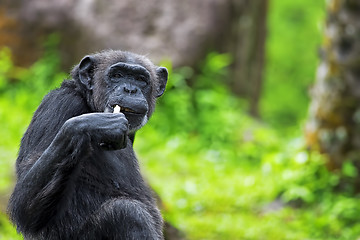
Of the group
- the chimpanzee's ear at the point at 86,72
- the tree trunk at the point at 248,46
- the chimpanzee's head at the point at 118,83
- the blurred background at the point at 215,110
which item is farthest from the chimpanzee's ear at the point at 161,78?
the tree trunk at the point at 248,46

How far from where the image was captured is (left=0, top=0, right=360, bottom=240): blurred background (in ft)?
27.8

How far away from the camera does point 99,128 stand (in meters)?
4.50

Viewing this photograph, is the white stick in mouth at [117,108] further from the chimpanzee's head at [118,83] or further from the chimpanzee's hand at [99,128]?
the chimpanzee's hand at [99,128]

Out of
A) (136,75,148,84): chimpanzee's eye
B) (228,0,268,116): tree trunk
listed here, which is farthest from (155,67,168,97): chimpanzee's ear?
(228,0,268,116): tree trunk

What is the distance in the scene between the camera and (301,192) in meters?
8.68

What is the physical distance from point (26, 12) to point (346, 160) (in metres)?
6.75

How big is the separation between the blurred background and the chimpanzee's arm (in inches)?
85.3

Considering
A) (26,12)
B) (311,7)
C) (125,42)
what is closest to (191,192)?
(125,42)

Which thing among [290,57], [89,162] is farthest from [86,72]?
[290,57]

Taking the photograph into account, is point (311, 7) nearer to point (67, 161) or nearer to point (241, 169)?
point (241, 169)

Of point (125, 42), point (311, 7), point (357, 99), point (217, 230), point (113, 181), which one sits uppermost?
point (311, 7)

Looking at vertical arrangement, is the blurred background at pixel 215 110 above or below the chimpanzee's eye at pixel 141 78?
above

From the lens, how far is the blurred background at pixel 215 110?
8.48m

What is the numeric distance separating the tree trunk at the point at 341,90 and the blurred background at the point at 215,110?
0.01 metres
